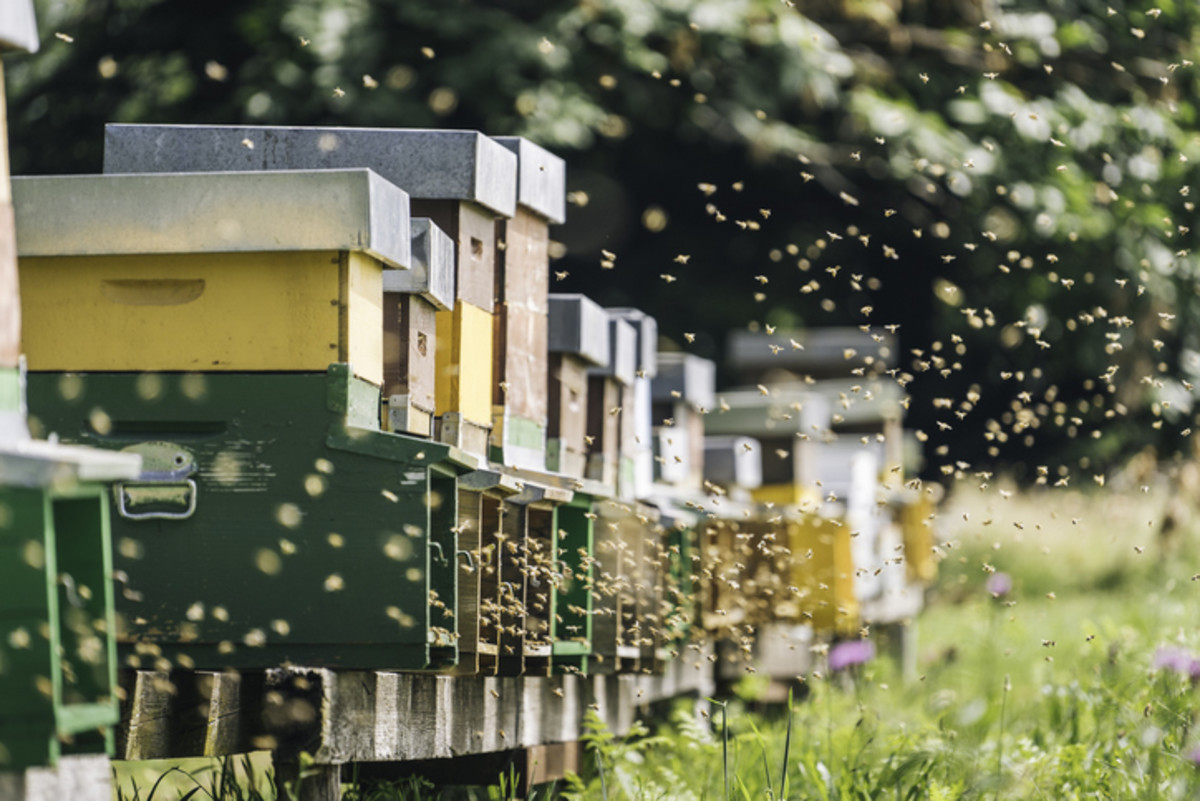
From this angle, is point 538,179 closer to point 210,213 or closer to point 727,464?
point 210,213

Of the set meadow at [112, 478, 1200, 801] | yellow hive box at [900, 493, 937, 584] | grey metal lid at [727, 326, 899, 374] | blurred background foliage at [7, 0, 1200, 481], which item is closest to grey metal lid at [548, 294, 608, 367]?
meadow at [112, 478, 1200, 801]

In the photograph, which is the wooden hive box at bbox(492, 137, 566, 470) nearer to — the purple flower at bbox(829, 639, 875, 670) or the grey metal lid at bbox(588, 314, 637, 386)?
the grey metal lid at bbox(588, 314, 637, 386)

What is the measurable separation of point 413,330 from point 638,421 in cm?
185

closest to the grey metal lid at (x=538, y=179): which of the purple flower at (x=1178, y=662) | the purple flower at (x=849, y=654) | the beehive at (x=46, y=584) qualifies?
the beehive at (x=46, y=584)

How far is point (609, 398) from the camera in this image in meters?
4.56

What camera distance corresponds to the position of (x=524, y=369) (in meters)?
3.73

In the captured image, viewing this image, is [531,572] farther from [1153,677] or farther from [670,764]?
[1153,677]

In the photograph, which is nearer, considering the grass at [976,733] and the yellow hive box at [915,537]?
the grass at [976,733]

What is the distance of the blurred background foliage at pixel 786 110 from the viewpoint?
8.66m

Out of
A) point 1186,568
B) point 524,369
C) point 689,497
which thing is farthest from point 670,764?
point 1186,568

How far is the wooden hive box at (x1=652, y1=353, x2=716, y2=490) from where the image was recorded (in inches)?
213

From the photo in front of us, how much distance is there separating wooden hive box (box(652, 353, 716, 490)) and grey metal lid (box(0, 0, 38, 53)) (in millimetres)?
3473

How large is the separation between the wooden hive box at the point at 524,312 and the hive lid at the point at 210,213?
27.9 inches

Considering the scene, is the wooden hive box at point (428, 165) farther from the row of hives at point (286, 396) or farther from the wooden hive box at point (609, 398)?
the wooden hive box at point (609, 398)
